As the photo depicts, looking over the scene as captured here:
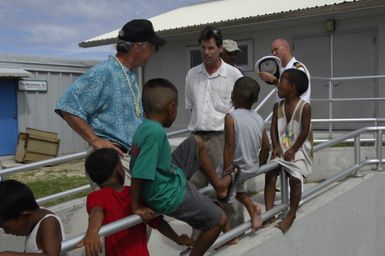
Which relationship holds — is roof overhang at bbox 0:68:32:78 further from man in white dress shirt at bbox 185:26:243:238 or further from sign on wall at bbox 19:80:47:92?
man in white dress shirt at bbox 185:26:243:238

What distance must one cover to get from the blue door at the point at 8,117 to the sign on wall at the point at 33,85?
19 cm

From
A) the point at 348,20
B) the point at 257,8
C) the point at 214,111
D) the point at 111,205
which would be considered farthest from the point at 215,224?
the point at 257,8

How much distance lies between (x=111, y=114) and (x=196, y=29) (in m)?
7.65

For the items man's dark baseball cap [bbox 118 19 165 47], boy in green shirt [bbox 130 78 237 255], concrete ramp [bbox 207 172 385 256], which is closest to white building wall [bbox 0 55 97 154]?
concrete ramp [bbox 207 172 385 256]

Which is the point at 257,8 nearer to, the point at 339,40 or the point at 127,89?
the point at 339,40

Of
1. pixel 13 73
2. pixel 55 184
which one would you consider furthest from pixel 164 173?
pixel 13 73

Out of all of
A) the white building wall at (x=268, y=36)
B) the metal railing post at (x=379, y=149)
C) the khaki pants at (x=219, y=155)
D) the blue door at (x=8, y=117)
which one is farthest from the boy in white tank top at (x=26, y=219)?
the blue door at (x=8, y=117)

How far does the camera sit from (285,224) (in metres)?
3.60

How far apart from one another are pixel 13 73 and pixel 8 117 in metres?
1.25

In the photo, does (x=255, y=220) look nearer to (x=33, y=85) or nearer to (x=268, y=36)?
(x=268, y=36)

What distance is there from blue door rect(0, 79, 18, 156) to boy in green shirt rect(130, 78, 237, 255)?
1051cm

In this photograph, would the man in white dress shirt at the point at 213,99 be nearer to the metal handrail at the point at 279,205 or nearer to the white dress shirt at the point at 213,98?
the white dress shirt at the point at 213,98

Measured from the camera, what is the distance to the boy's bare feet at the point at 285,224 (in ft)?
11.7

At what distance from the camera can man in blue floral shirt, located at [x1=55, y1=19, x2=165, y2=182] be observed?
277 cm
